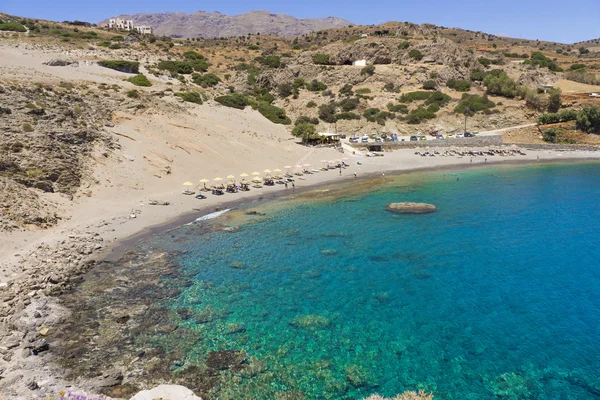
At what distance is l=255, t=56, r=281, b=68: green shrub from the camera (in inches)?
3945

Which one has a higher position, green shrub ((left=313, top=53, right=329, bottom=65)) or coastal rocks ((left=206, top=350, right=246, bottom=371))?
green shrub ((left=313, top=53, right=329, bottom=65))

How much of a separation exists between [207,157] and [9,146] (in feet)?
66.7

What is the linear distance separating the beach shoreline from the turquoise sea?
301 cm

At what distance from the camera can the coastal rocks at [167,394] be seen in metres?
12.8

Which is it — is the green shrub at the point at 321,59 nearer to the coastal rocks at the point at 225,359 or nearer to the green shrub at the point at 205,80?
the green shrub at the point at 205,80

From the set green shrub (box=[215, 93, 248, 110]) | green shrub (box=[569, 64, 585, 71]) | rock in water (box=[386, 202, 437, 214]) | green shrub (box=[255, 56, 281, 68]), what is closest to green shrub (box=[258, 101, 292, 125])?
green shrub (box=[215, 93, 248, 110])

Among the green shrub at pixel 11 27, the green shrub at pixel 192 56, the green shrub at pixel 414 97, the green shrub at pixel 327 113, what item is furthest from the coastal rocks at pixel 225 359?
the green shrub at pixel 11 27

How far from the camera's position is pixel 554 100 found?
73125 millimetres

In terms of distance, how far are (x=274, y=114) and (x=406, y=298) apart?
189 ft

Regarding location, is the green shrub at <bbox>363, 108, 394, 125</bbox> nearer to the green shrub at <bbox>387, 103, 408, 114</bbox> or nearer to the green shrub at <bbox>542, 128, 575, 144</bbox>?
the green shrub at <bbox>387, 103, 408, 114</bbox>

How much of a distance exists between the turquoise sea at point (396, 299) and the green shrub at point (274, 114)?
37419mm

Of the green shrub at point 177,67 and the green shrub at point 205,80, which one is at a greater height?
the green shrub at point 177,67

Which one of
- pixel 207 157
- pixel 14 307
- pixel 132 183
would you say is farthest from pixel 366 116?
pixel 14 307

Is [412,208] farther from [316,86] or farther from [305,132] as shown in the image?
[316,86]
